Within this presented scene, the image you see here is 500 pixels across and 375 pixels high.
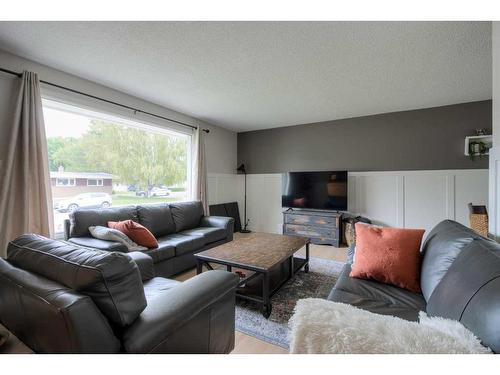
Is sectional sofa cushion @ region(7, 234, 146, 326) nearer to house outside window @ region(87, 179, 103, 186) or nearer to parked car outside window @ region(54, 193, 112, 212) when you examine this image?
parked car outside window @ region(54, 193, 112, 212)

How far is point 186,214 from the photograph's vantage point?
352cm

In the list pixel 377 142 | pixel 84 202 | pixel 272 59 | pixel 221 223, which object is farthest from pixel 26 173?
pixel 377 142

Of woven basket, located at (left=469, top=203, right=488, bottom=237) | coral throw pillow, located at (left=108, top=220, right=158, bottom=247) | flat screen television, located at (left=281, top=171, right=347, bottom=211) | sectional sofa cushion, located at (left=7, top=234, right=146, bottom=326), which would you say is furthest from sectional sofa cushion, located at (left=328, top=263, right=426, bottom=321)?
flat screen television, located at (left=281, top=171, right=347, bottom=211)

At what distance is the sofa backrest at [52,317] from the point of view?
750mm

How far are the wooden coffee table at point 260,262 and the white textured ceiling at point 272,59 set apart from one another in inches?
74.4

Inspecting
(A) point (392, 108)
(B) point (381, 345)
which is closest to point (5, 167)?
(B) point (381, 345)

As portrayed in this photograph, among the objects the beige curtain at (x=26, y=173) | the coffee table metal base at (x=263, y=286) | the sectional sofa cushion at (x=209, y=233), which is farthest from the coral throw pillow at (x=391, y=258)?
the beige curtain at (x=26, y=173)

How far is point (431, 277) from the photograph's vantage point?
53.4 inches

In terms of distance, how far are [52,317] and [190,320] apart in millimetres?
504

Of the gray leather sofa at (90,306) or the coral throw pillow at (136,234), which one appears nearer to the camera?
the gray leather sofa at (90,306)

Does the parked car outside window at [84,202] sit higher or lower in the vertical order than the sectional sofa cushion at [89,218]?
higher

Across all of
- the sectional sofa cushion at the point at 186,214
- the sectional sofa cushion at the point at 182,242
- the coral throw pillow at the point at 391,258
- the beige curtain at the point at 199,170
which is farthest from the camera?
the beige curtain at the point at 199,170

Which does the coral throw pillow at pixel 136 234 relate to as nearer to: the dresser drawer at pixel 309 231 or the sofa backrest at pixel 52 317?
the sofa backrest at pixel 52 317

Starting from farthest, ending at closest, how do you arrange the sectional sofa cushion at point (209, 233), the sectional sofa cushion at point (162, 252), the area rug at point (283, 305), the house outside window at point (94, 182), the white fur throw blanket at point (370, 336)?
1. the sectional sofa cushion at point (209, 233)
2. the house outside window at point (94, 182)
3. the sectional sofa cushion at point (162, 252)
4. the area rug at point (283, 305)
5. the white fur throw blanket at point (370, 336)
